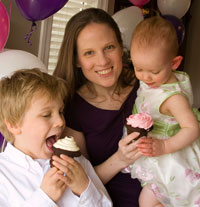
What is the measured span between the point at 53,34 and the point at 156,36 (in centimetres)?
306

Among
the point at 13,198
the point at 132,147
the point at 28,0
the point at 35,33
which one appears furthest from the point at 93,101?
the point at 35,33

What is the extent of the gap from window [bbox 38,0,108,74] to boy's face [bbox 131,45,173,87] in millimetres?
2803

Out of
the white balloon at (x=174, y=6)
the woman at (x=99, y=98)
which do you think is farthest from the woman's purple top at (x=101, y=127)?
the white balloon at (x=174, y=6)

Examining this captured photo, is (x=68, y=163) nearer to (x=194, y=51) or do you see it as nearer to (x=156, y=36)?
(x=156, y=36)

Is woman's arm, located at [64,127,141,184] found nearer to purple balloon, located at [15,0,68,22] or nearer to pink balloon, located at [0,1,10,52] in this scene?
pink balloon, located at [0,1,10,52]

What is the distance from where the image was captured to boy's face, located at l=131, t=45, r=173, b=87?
5.33 ft

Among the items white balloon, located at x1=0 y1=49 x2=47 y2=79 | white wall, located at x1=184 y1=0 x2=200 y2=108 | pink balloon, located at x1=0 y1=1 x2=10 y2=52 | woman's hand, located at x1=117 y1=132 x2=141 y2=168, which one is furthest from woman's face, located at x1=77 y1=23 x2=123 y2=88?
white wall, located at x1=184 y1=0 x2=200 y2=108

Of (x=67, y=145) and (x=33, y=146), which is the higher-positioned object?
(x=67, y=145)


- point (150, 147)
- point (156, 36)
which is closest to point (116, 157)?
point (150, 147)

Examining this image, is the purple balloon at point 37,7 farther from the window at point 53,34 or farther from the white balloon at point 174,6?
the white balloon at point 174,6

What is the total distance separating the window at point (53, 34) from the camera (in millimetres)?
4301

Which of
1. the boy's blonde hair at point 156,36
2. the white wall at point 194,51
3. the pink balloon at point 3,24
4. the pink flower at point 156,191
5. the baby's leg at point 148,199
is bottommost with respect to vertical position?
the white wall at point 194,51

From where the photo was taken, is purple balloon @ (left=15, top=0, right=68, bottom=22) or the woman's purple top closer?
the woman's purple top

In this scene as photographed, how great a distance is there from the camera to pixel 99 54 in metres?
2.01
